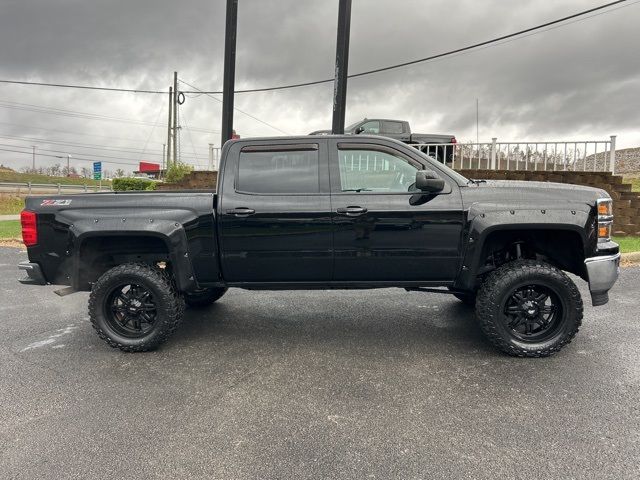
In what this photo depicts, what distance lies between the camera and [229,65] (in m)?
9.19

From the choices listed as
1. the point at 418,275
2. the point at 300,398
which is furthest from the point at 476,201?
the point at 300,398

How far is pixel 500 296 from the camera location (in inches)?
138

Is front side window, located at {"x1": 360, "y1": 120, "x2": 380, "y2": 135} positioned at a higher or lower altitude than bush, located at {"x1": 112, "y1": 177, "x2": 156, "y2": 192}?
higher

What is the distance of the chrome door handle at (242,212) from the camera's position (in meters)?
3.65

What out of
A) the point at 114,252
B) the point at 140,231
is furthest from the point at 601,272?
the point at 114,252

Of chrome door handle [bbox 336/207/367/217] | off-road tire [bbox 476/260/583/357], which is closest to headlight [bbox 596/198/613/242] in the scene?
off-road tire [bbox 476/260/583/357]

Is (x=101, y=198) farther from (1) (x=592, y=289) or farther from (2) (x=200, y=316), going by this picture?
(1) (x=592, y=289)

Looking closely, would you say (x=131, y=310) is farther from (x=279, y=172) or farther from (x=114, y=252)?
(x=279, y=172)

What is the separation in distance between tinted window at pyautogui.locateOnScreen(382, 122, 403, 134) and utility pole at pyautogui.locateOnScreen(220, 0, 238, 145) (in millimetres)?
5422

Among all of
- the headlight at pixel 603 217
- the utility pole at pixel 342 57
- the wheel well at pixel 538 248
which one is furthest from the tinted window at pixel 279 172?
the utility pole at pixel 342 57

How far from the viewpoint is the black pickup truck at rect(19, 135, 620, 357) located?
11.6 ft

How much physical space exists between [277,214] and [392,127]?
10307 millimetres

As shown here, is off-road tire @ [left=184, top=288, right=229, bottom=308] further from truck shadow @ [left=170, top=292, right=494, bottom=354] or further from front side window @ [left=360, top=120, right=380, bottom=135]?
front side window @ [left=360, top=120, right=380, bottom=135]

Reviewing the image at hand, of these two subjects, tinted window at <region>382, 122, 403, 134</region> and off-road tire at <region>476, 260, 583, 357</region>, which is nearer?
off-road tire at <region>476, 260, 583, 357</region>
